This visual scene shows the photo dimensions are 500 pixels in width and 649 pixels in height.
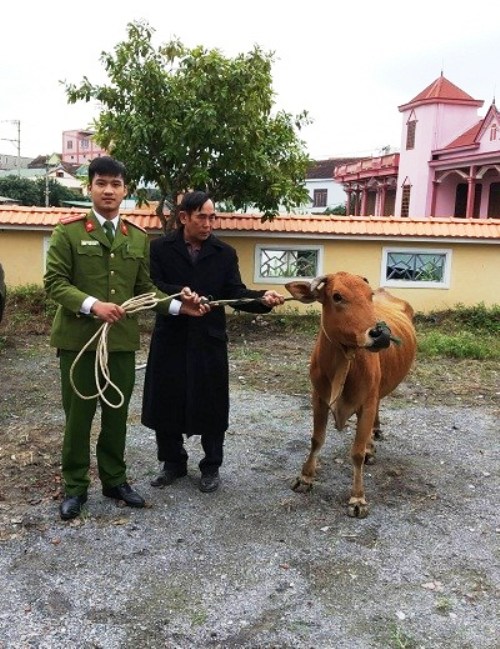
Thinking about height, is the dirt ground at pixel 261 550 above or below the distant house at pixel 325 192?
below

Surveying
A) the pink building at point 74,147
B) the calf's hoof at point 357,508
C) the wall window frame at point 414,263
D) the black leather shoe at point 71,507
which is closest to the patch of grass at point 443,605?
the calf's hoof at point 357,508

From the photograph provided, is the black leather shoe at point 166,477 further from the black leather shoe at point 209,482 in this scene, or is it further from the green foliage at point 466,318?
the green foliage at point 466,318

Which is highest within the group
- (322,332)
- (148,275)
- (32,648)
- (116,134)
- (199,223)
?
(116,134)

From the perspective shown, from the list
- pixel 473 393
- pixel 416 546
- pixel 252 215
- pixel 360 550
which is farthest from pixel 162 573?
pixel 252 215

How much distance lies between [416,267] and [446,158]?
1604 cm

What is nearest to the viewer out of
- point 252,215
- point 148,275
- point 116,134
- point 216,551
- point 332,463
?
point 216,551

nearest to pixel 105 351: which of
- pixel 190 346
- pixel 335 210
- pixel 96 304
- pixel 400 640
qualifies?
pixel 96 304

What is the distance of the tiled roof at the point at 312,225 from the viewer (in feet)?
35.8

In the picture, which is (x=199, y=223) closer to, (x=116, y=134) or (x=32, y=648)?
(x=32, y=648)

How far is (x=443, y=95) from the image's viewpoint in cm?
2688

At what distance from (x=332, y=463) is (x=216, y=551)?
157 centimetres

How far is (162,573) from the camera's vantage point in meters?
3.16

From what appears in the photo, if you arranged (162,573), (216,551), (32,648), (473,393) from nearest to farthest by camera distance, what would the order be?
(32,648), (162,573), (216,551), (473,393)

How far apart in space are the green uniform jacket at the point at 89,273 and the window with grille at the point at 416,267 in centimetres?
842
